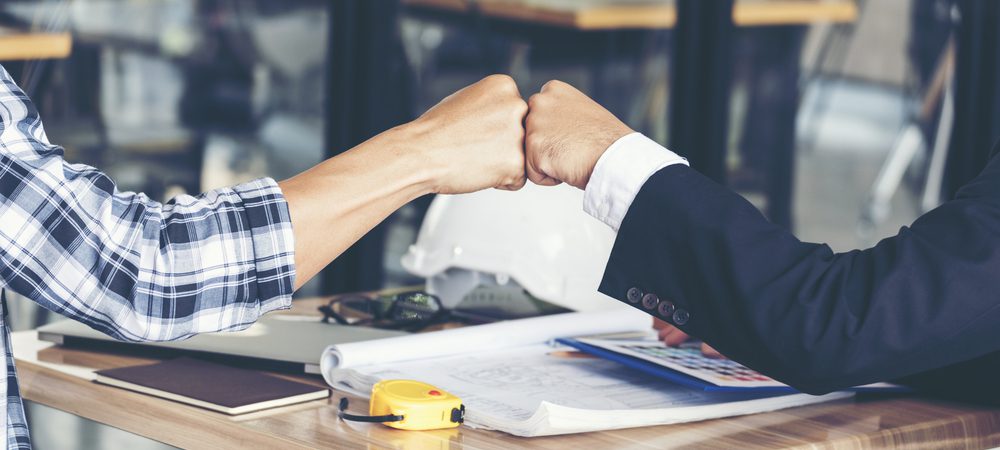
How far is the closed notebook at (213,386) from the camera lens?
1.09 meters

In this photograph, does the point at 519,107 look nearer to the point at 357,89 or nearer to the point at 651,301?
the point at 651,301

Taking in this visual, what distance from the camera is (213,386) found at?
45.3 inches

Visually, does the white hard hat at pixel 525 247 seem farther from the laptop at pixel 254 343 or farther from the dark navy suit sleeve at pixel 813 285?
the dark navy suit sleeve at pixel 813 285

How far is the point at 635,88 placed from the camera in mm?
3496

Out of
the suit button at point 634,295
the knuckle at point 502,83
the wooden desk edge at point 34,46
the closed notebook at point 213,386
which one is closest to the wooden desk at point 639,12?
the wooden desk edge at point 34,46

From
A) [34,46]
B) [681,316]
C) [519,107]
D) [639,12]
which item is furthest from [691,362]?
[639,12]

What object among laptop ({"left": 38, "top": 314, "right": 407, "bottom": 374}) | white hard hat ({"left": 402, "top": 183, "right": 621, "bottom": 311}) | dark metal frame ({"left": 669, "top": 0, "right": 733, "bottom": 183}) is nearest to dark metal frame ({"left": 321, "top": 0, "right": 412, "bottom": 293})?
dark metal frame ({"left": 669, "top": 0, "right": 733, "bottom": 183})

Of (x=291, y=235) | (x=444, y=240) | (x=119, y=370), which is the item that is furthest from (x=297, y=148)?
(x=291, y=235)

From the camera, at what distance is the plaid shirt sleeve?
0.89 m

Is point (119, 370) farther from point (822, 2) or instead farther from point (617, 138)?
point (822, 2)

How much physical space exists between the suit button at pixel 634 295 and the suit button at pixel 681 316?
0.12 ft

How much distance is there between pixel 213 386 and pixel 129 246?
0.28 meters

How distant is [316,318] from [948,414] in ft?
2.67

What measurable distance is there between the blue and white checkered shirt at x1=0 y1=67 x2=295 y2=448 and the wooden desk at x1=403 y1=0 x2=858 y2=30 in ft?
8.03
